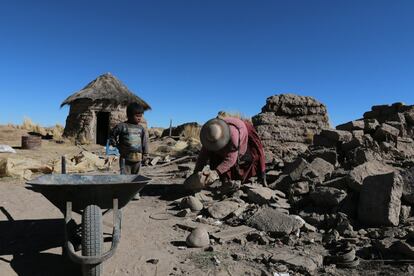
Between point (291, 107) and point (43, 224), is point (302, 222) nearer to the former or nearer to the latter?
point (43, 224)

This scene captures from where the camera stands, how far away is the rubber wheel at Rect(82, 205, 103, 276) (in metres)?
3.21

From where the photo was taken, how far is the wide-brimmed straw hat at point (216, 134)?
21.3ft

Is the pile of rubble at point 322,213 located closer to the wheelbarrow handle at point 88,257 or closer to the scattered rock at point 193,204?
the scattered rock at point 193,204

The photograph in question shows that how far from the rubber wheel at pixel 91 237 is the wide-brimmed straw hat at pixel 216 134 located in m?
3.41

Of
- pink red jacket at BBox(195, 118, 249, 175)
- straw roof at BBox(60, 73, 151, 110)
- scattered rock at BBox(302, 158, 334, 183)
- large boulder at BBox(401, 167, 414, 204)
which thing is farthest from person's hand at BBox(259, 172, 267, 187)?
straw roof at BBox(60, 73, 151, 110)

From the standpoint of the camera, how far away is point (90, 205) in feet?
11.1

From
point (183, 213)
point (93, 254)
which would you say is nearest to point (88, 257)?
point (93, 254)

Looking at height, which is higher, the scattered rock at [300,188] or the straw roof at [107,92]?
the straw roof at [107,92]

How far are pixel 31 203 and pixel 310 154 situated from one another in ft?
16.6

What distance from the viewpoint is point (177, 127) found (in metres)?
22.3

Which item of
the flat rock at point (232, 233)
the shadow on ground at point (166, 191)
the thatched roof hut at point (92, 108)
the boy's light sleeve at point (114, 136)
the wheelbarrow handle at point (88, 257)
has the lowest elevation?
the flat rock at point (232, 233)

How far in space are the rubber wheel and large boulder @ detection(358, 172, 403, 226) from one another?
3255 mm

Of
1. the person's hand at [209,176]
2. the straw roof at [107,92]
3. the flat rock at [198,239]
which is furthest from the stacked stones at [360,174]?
the straw roof at [107,92]

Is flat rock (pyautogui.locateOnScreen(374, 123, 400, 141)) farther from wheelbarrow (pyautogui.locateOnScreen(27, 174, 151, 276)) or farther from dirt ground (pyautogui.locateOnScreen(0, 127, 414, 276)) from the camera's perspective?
wheelbarrow (pyautogui.locateOnScreen(27, 174, 151, 276))
